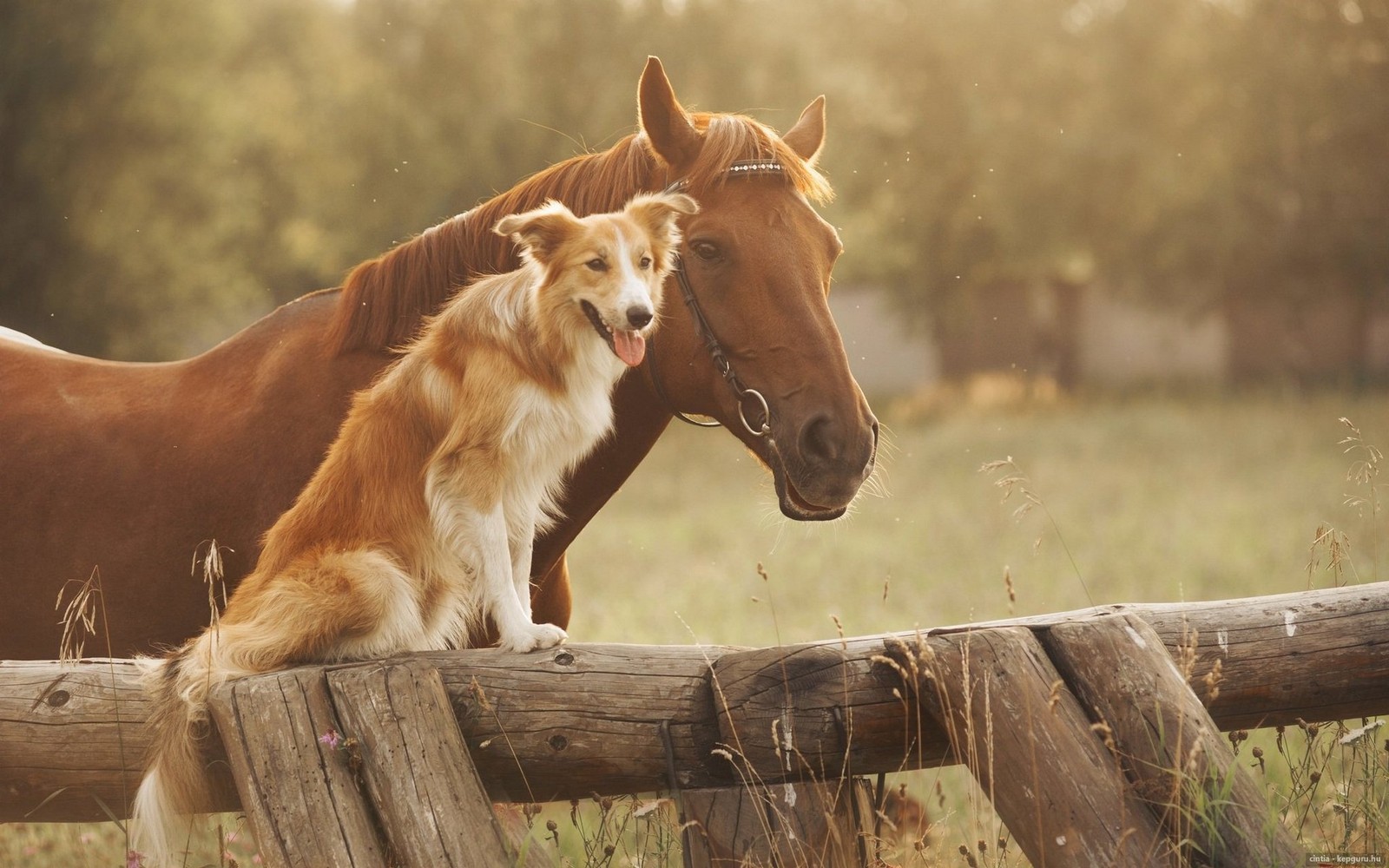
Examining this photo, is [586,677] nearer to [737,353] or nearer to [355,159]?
[737,353]

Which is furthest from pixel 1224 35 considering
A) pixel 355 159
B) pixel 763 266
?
pixel 763 266

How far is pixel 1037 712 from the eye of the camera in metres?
3.12

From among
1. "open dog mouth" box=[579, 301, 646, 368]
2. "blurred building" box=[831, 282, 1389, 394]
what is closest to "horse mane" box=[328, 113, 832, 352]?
"open dog mouth" box=[579, 301, 646, 368]

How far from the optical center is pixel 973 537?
14.3m

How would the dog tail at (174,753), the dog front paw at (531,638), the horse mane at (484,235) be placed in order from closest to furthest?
the dog tail at (174,753), the dog front paw at (531,638), the horse mane at (484,235)

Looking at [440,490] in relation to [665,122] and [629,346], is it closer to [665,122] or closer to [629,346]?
[629,346]

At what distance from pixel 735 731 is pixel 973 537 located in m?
11.6

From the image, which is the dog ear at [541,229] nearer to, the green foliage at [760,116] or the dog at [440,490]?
the dog at [440,490]

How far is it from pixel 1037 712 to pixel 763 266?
1507 millimetres

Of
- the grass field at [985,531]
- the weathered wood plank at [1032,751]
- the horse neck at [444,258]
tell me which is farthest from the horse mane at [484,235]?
the weathered wood plank at [1032,751]

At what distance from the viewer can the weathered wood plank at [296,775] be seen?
3053 millimetres

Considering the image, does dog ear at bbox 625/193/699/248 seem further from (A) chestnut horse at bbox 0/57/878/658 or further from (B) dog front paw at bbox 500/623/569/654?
(B) dog front paw at bbox 500/623/569/654

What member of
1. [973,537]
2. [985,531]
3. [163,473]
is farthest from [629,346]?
[985,531]

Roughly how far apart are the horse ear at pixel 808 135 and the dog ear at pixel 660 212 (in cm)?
96
